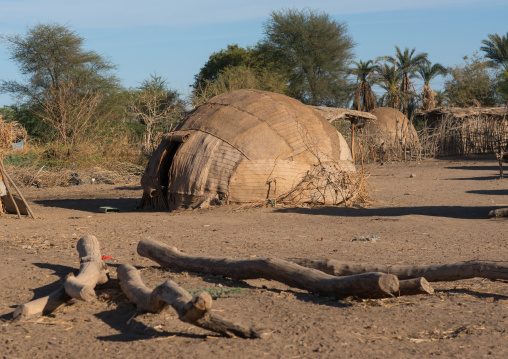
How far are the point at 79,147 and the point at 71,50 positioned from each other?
13007 mm

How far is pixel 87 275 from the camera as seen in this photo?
5066mm

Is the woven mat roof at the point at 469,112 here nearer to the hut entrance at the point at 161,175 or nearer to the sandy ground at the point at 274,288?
the sandy ground at the point at 274,288

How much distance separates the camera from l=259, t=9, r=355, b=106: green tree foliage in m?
38.6

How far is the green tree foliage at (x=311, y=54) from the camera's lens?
127ft

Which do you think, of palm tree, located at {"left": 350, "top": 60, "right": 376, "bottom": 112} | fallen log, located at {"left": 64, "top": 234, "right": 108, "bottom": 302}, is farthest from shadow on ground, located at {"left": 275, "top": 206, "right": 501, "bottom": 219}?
palm tree, located at {"left": 350, "top": 60, "right": 376, "bottom": 112}

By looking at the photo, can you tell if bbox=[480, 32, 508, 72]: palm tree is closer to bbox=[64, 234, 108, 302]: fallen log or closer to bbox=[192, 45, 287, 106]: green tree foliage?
bbox=[192, 45, 287, 106]: green tree foliage

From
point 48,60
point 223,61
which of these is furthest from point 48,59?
point 223,61

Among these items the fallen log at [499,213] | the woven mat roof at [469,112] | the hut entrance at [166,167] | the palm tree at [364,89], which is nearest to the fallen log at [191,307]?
the fallen log at [499,213]

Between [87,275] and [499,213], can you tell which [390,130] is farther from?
[87,275]

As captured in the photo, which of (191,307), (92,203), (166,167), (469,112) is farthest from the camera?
(469,112)

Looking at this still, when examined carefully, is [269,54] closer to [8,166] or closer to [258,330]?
[8,166]

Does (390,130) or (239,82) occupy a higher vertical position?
(239,82)

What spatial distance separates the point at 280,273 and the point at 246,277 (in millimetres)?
441

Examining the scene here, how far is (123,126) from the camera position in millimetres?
26234
